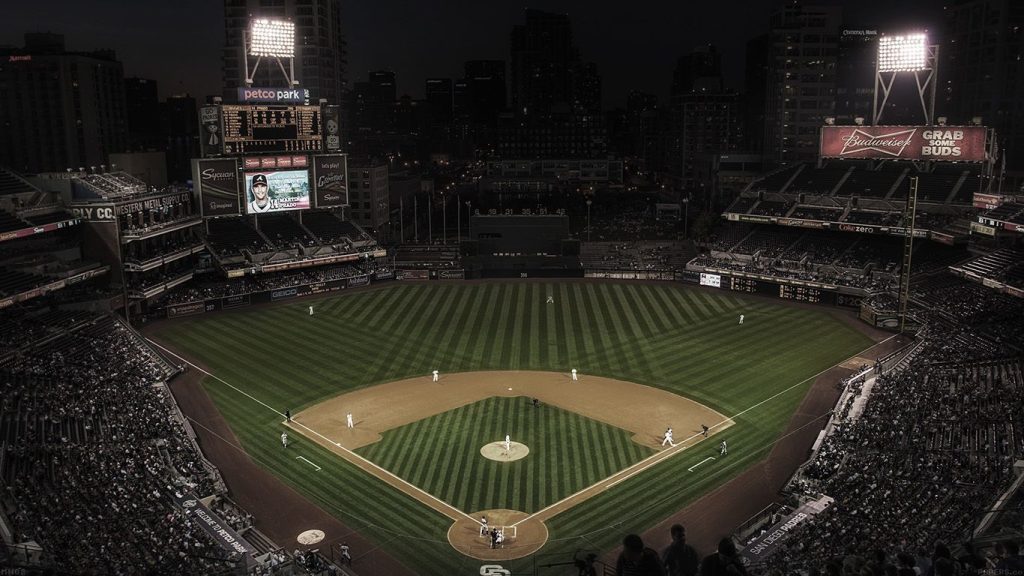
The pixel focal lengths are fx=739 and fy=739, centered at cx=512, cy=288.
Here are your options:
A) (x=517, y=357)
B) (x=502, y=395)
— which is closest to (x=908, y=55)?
(x=517, y=357)

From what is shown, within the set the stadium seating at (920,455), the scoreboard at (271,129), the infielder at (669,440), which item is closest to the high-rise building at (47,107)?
the scoreboard at (271,129)

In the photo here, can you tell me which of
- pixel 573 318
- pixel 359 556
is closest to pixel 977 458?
pixel 359 556

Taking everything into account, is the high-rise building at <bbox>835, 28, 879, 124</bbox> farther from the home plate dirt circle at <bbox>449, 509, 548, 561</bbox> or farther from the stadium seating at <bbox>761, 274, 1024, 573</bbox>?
the home plate dirt circle at <bbox>449, 509, 548, 561</bbox>

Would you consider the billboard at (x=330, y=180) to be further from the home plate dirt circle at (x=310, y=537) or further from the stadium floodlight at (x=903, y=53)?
the home plate dirt circle at (x=310, y=537)

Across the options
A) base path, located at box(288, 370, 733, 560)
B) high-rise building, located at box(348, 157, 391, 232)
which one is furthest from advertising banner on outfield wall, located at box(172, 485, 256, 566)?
high-rise building, located at box(348, 157, 391, 232)

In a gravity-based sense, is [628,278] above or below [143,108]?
below

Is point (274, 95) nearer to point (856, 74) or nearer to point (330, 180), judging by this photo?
point (330, 180)
